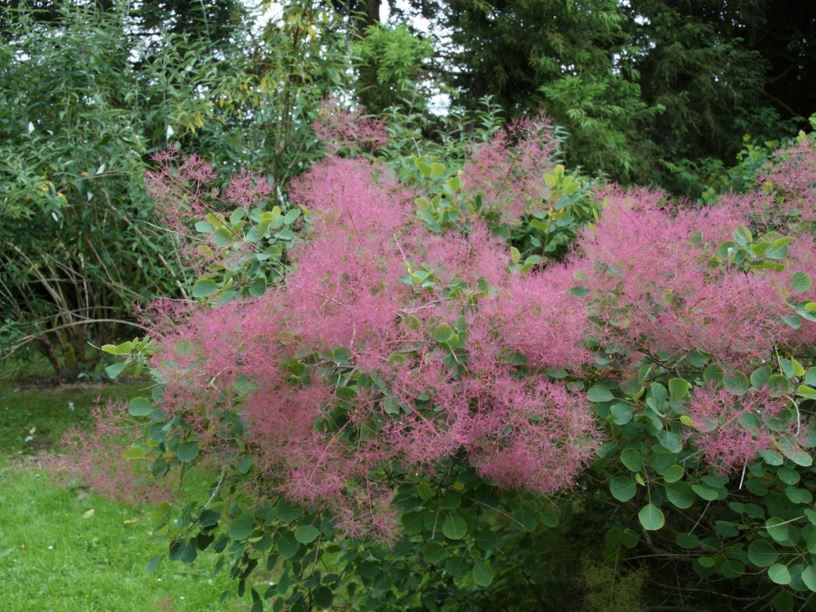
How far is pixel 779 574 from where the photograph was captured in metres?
1.78

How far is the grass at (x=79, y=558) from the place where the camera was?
4.06m

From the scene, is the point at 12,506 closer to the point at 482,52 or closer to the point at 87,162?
the point at 87,162

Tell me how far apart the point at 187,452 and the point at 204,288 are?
419 millimetres

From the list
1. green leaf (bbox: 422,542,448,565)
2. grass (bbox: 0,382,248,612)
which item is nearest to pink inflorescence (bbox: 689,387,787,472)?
green leaf (bbox: 422,542,448,565)

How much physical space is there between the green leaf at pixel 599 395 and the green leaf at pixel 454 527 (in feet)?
1.38

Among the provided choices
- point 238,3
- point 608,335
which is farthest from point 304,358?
point 238,3

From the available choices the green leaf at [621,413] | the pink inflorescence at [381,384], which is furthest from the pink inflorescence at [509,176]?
the green leaf at [621,413]

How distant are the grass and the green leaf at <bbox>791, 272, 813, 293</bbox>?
2414 millimetres

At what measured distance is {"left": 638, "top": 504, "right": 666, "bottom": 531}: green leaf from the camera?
1742mm

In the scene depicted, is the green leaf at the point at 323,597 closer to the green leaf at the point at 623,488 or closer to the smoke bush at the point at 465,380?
the smoke bush at the point at 465,380

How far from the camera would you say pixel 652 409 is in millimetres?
1755

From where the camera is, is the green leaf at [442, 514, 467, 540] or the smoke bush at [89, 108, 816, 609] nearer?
the smoke bush at [89, 108, 816, 609]

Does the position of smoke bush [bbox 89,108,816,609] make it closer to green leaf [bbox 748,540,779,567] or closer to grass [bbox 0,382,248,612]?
green leaf [bbox 748,540,779,567]

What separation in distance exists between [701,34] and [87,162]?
9.86 meters
